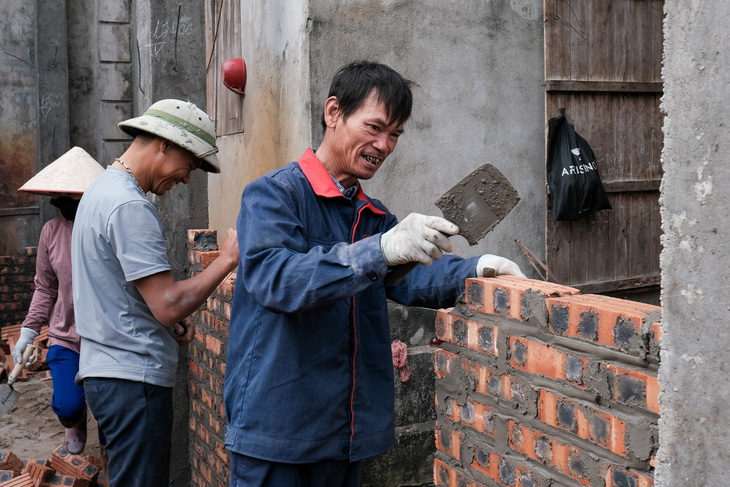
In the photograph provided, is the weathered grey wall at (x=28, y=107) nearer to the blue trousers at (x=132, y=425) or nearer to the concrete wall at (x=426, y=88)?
the concrete wall at (x=426, y=88)

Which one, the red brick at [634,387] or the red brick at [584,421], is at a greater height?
the red brick at [634,387]

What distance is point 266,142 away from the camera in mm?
4508

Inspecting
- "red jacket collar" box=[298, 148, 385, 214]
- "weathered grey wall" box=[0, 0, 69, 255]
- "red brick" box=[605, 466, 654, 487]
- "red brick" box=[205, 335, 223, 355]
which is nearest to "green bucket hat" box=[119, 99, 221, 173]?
"red jacket collar" box=[298, 148, 385, 214]

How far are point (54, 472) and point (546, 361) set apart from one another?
3996 millimetres

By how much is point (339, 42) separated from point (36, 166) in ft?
22.1

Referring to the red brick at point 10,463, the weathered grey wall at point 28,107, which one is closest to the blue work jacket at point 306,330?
the red brick at point 10,463

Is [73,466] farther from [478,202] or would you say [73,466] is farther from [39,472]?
[478,202]

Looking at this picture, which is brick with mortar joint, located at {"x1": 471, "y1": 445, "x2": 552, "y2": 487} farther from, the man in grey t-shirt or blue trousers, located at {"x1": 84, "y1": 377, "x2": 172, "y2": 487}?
blue trousers, located at {"x1": 84, "y1": 377, "x2": 172, "y2": 487}

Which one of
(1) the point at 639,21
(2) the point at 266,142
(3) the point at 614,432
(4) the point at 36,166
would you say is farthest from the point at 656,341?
(4) the point at 36,166

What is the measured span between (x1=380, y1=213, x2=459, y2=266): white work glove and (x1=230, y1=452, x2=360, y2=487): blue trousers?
70 cm

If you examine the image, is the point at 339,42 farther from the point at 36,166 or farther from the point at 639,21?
the point at 36,166

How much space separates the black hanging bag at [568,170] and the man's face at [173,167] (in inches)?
111

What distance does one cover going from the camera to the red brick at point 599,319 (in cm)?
165

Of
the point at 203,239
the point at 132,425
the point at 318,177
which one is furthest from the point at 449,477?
the point at 203,239
